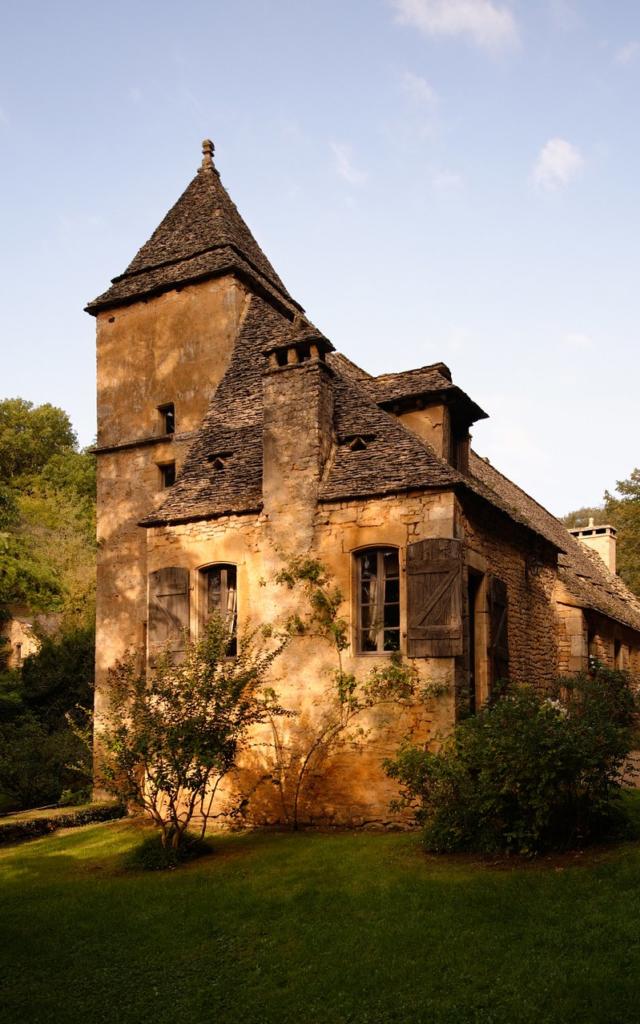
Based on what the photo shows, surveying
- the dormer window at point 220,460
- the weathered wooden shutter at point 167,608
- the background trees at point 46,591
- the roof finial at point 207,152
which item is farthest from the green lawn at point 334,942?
the roof finial at point 207,152

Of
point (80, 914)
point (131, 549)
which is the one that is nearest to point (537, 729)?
point (80, 914)

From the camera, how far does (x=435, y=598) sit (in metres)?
11.6

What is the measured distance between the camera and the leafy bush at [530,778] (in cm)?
853

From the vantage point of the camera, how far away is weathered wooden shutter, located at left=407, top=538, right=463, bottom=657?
1142 centimetres

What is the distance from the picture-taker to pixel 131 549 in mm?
16828

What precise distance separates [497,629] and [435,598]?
2.37 m

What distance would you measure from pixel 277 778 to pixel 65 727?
1138cm

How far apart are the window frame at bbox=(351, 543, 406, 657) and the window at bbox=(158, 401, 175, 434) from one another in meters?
6.39

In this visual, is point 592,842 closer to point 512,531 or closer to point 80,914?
point 80,914

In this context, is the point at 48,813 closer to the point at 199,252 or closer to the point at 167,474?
the point at 167,474

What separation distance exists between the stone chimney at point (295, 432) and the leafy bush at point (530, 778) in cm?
423

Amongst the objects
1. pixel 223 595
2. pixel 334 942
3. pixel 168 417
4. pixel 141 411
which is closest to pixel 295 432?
pixel 223 595

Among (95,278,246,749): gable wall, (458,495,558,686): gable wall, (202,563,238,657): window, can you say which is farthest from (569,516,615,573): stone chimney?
(202,563,238,657): window

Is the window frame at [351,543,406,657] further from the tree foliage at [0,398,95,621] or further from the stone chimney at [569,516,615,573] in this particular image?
the stone chimney at [569,516,615,573]
